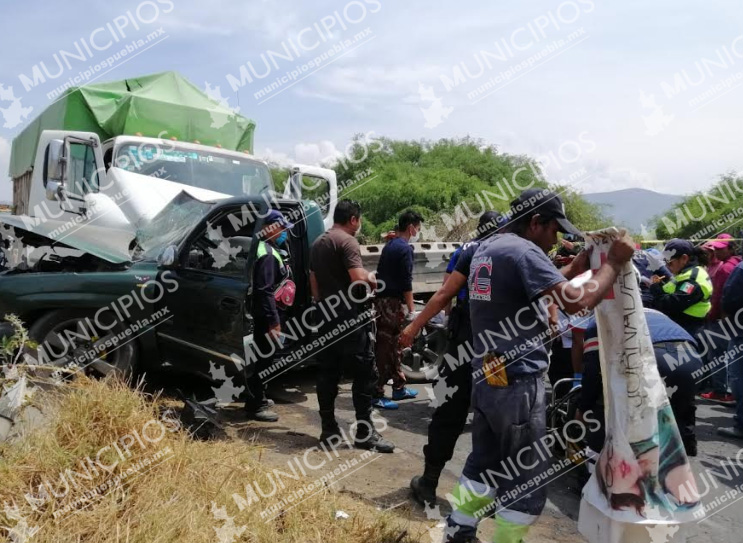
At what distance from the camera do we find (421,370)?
684cm

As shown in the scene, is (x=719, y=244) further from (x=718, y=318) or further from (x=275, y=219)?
(x=275, y=219)

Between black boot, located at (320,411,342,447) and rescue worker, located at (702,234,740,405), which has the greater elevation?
black boot, located at (320,411,342,447)

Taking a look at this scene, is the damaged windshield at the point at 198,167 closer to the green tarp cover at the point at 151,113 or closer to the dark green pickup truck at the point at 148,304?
the green tarp cover at the point at 151,113

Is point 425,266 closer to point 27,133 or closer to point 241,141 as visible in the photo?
point 241,141

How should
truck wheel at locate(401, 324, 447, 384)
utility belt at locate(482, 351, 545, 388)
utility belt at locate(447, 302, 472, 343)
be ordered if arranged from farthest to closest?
truck wheel at locate(401, 324, 447, 384), utility belt at locate(447, 302, 472, 343), utility belt at locate(482, 351, 545, 388)

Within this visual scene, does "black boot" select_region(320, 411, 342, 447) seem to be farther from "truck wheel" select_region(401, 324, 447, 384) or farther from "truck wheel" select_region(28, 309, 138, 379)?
"truck wheel" select_region(401, 324, 447, 384)

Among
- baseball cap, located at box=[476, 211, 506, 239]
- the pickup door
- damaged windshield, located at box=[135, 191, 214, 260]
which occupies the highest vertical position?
damaged windshield, located at box=[135, 191, 214, 260]

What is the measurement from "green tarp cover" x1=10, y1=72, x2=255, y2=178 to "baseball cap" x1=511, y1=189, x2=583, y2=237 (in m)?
6.26

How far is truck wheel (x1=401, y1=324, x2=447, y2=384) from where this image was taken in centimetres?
652

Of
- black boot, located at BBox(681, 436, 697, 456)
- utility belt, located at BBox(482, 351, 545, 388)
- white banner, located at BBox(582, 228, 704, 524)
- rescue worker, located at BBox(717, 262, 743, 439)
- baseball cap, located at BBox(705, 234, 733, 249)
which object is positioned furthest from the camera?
baseball cap, located at BBox(705, 234, 733, 249)

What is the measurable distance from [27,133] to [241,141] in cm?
384

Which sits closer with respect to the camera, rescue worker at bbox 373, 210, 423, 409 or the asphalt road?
the asphalt road

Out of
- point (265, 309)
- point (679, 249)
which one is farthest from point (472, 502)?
point (679, 249)

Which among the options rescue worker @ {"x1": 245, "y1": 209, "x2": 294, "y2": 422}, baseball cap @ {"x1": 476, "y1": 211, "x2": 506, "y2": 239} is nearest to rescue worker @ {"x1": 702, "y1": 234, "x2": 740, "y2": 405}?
baseball cap @ {"x1": 476, "y1": 211, "x2": 506, "y2": 239}
